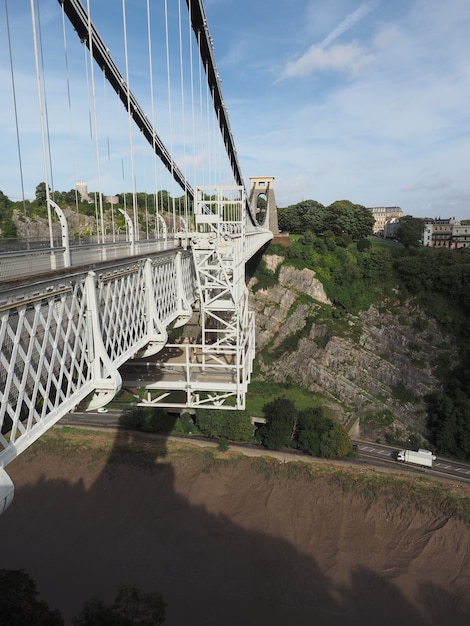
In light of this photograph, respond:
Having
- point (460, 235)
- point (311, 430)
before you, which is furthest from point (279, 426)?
point (460, 235)

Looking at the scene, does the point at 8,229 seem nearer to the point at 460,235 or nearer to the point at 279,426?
the point at 279,426

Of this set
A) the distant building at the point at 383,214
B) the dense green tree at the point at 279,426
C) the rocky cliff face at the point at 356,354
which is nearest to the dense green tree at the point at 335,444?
the dense green tree at the point at 279,426

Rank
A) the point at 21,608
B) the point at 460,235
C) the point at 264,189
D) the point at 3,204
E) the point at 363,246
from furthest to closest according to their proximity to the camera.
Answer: the point at 460,235
the point at 264,189
the point at 363,246
the point at 3,204
the point at 21,608

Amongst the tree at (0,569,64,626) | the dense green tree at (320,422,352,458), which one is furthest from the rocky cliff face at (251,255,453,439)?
the tree at (0,569,64,626)

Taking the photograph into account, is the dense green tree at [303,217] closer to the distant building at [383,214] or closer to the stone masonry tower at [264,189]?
the stone masonry tower at [264,189]

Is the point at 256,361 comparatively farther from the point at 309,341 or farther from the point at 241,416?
the point at 241,416

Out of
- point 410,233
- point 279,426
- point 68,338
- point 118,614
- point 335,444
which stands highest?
point 410,233
